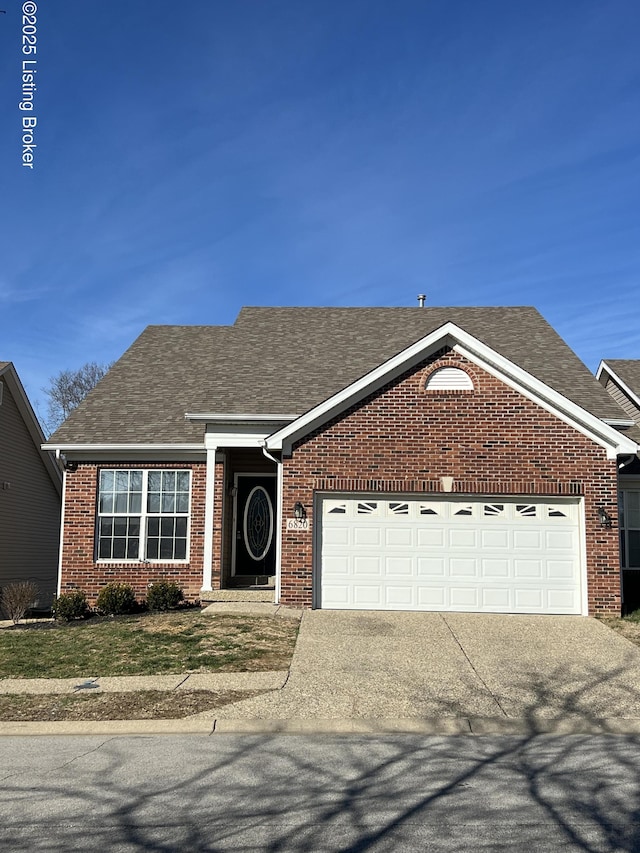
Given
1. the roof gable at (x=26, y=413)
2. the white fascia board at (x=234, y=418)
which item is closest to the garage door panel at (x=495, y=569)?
the white fascia board at (x=234, y=418)

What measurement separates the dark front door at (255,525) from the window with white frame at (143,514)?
1731 mm

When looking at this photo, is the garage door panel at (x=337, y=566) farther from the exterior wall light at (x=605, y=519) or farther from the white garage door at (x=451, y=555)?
the exterior wall light at (x=605, y=519)

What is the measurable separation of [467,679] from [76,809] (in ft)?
18.1

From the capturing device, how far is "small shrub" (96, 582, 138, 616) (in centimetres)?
1521

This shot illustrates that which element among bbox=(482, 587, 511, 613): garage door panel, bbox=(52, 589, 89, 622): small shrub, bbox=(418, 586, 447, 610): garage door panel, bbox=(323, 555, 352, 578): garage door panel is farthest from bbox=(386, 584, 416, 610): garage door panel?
bbox=(52, 589, 89, 622): small shrub

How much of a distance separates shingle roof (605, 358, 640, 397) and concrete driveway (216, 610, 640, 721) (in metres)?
8.98

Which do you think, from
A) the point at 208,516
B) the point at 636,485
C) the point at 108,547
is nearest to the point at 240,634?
the point at 208,516

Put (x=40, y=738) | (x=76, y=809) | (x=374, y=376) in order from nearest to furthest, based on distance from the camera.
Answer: (x=76, y=809) → (x=40, y=738) → (x=374, y=376)

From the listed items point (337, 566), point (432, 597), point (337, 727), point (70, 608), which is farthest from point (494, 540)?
point (70, 608)

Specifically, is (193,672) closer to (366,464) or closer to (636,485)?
(366,464)

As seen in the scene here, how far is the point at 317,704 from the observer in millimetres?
8539

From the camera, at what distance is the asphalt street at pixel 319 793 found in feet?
16.2

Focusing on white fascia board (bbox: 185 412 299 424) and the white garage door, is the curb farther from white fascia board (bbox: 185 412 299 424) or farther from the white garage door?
white fascia board (bbox: 185 412 299 424)

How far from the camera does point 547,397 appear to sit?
1437 cm
